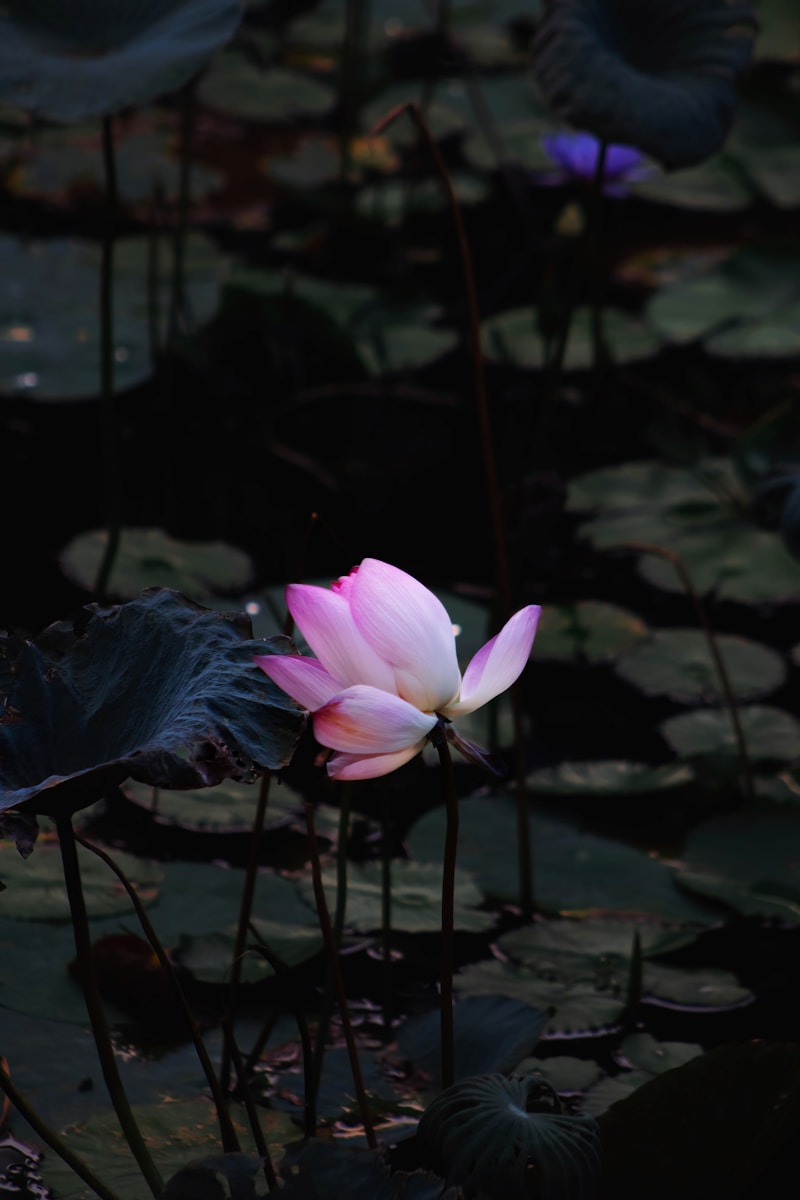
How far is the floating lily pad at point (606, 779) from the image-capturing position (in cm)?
161

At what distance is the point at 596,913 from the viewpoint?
1.43 meters

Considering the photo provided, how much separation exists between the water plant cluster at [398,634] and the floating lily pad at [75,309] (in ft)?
0.03

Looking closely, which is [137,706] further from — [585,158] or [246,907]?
[585,158]

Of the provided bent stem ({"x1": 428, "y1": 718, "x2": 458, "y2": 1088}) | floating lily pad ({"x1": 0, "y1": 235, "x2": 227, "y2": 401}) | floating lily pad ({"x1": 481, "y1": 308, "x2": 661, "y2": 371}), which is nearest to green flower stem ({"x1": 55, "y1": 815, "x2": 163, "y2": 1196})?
bent stem ({"x1": 428, "y1": 718, "x2": 458, "y2": 1088})

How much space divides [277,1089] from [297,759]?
380 mm

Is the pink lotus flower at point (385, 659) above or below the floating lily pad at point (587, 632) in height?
above

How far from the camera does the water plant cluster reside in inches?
34.2

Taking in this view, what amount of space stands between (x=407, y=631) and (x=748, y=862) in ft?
2.82

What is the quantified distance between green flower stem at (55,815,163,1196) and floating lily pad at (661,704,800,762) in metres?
0.92

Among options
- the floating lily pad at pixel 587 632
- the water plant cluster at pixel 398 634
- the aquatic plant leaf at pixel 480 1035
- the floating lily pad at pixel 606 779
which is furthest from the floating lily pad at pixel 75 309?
the aquatic plant leaf at pixel 480 1035

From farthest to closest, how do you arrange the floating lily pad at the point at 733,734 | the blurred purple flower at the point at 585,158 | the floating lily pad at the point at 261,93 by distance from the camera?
the floating lily pad at the point at 261,93, the blurred purple flower at the point at 585,158, the floating lily pad at the point at 733,734

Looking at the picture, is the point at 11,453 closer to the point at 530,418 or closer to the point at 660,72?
the point at 530,418

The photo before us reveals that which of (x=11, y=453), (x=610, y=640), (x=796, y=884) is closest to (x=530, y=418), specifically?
(x=610, y=640)

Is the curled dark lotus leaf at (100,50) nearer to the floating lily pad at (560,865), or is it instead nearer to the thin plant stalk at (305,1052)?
the floating lily pad at (560,865)
